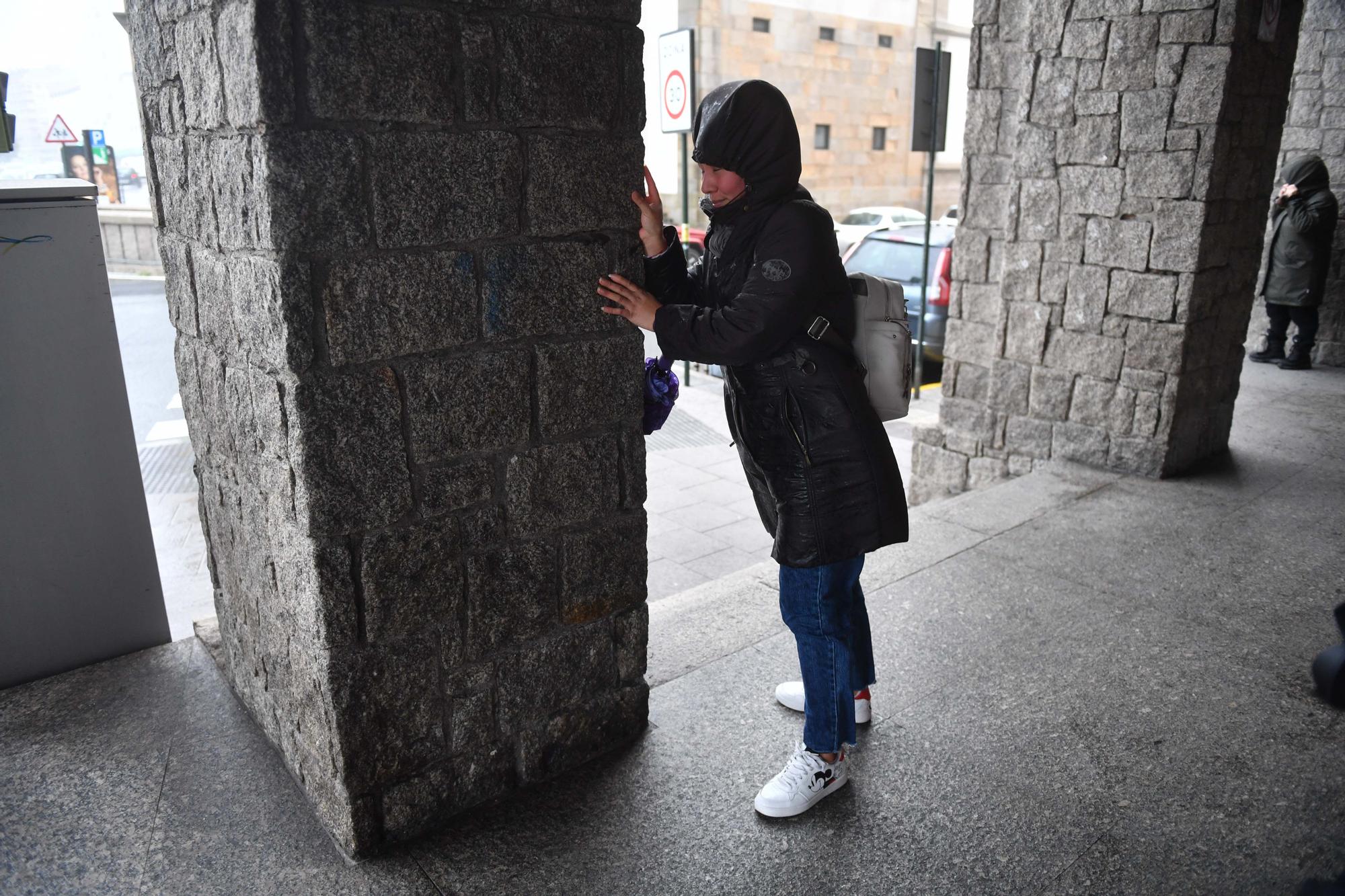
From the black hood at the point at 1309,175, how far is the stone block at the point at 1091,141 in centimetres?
340

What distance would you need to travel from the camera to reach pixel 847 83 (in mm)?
27953

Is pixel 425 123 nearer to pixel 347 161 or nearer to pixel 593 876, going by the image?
pixel 347 161

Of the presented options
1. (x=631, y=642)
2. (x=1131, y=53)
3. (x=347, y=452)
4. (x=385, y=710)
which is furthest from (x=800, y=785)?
(x=1131, y=53)

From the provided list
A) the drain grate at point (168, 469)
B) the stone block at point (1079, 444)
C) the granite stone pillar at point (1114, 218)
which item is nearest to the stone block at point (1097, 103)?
the granite stone pillar at point (1114, 218)

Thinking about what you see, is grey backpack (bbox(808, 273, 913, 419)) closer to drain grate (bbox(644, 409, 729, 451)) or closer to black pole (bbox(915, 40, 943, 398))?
drain grate (bbox(644, 409, 729, 451))

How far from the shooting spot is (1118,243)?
4656mm

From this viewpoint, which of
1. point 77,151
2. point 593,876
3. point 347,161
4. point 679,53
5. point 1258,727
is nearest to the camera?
point 347,161

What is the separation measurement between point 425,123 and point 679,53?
6.66m

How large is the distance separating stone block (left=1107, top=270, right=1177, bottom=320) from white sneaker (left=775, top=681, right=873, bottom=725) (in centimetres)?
284

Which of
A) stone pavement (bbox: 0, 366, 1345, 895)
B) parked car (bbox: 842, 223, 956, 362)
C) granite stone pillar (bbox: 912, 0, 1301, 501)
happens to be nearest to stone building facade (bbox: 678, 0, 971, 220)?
parked car (bbox: 842, 223, 956, 362)

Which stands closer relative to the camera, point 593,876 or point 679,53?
point 593,876

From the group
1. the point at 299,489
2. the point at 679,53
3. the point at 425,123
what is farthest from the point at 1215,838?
the point at 679,53

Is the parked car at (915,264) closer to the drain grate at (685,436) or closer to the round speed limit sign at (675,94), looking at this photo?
the round speed limit sign at (675,94)

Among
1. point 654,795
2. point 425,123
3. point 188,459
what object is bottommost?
point 188,459
